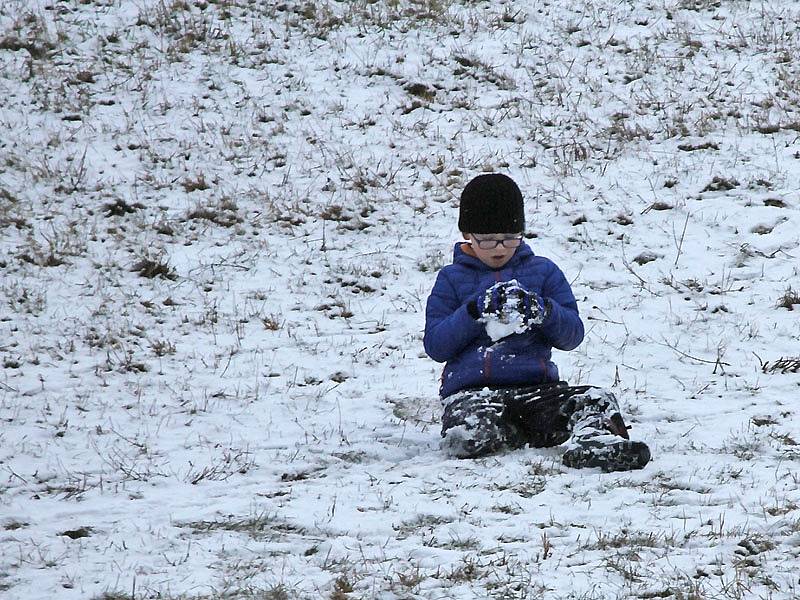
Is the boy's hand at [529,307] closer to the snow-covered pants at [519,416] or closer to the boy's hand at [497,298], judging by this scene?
the boy's hand at [497,298]

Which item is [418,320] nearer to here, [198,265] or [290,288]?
[290,288]

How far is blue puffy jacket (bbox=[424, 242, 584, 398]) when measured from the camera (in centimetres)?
571

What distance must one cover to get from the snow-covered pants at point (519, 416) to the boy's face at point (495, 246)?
2.55ft

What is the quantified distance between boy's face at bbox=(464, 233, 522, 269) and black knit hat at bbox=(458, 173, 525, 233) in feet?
0.13

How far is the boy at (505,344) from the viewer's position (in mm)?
5469

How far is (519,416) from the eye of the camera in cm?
573

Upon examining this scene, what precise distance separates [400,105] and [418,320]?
4946mm

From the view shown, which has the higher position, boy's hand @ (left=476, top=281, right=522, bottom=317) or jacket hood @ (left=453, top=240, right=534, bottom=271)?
jacket hood @ (left=453, top=240, right=534, bottom=271)

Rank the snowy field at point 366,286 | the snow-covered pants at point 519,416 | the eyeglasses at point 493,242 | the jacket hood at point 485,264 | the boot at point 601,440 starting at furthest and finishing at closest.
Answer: the jacket hood at point 485,264 < the eyeglasses at point 493,242 < the snow-covered pants at point 519,416 < the boot at point 601,440 < the snowy field at point 366,286

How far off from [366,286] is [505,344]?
12.1 feet

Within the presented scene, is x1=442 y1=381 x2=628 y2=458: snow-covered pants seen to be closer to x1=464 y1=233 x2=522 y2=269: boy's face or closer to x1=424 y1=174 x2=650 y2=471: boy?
x1=424 y1=174 x2=650 y2=471: boy

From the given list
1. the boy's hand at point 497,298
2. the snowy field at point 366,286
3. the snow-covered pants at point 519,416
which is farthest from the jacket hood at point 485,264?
the snowy field at point 366,286

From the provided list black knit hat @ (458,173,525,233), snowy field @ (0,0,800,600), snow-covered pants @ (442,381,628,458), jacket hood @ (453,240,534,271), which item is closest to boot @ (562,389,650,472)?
snow-covered pants @ (442,381,628,458)

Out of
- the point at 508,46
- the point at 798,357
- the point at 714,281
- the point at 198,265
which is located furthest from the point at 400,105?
the point at 798,357
